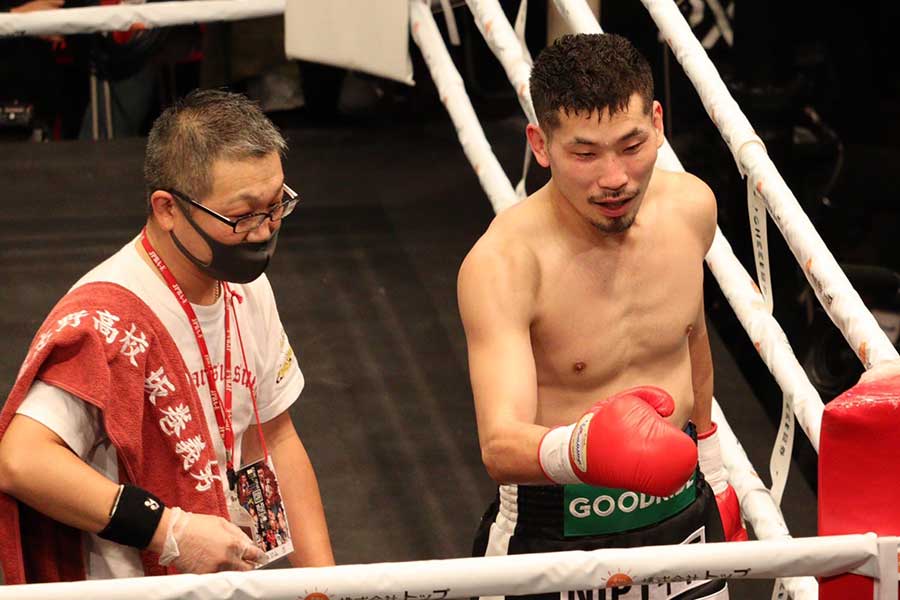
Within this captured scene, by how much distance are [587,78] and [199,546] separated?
749 millimetres

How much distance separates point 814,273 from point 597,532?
18.3 inches

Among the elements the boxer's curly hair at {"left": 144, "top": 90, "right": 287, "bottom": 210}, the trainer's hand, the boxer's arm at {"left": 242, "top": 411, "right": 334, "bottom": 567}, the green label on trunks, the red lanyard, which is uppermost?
the boxer's curly hair at {"left": 144, "top": 90, "right": 287, "bottom": 210}

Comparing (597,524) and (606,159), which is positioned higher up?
(606,159)

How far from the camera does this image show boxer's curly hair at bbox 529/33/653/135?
5.94ft

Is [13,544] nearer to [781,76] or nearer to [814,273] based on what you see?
[814,273]

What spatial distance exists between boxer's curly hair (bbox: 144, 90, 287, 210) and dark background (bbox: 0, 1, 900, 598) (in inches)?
36.6

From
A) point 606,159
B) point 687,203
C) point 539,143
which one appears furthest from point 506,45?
point 606,159

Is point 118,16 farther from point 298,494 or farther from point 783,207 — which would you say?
point 783,207

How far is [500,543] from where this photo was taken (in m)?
2.00

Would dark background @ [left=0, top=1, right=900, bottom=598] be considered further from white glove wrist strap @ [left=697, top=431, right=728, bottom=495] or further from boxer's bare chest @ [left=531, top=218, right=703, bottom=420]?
boxer's bare chest @ [left=531, top=218, right=703, bottom=420]

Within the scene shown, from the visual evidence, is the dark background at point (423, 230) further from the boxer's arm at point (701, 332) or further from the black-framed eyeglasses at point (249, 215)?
the black-framed eyeglasses at point (249, 215)

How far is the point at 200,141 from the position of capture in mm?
1858

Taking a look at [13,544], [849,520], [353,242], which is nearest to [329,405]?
[353,242]

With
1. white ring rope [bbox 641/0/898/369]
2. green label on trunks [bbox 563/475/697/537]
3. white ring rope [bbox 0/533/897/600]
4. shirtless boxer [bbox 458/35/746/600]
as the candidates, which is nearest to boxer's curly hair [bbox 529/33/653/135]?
shirtless boxer [bbox 458/35/746/600]
